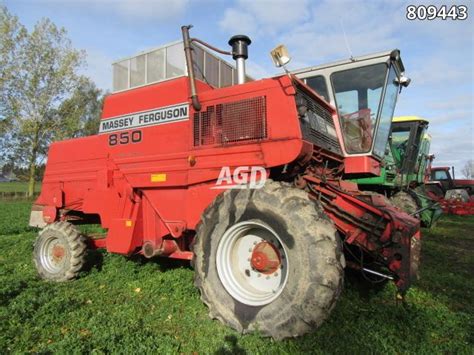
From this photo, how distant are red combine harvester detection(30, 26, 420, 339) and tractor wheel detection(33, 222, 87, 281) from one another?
18 millimetres

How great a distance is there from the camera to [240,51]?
529 centimetres

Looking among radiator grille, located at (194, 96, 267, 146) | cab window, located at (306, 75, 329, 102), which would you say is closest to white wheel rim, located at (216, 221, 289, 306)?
radiator grille, located at (194, 96, 267, 146)

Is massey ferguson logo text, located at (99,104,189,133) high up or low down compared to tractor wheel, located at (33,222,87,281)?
up

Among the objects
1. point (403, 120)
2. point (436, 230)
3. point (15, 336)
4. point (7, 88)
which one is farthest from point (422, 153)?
point (7, 88)

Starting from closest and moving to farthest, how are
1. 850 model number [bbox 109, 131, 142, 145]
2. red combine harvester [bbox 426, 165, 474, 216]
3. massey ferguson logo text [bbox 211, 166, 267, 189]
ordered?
massey ferguson logo text [bbox 211, 166, 267, 189], 850 model number [bbox 109, 131, 142, 145], red combine harvester [bbox 426, 165, 474, 216]

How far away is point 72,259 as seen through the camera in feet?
19.2

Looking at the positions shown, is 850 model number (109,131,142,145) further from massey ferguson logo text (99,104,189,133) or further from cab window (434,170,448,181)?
cab window (434,170,448,181)

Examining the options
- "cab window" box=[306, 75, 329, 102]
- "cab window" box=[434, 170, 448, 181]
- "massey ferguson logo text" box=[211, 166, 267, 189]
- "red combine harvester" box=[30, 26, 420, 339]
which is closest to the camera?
"red combine harvester" box=[30, 26, 420, 339]

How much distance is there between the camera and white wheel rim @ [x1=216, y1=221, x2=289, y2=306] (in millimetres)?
4031

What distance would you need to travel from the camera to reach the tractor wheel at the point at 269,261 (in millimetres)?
3498

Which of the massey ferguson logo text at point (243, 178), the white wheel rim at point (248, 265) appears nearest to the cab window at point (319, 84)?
the massey ferguson logo text at point (243, 178)

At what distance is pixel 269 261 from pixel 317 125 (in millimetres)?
2030

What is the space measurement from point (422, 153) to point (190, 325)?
612 inches

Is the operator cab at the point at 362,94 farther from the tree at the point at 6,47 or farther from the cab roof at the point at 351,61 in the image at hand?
the tree at the point at 6,47
